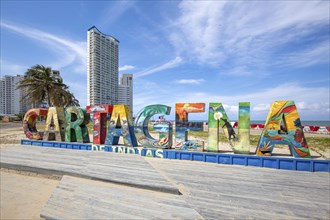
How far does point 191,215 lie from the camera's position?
20.5ft

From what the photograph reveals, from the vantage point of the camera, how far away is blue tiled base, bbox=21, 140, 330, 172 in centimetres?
1057

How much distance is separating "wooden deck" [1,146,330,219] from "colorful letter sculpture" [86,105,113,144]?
3.88 metres

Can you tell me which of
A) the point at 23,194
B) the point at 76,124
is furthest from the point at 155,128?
the point at 23,194

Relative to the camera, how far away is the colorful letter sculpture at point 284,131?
11.2 m

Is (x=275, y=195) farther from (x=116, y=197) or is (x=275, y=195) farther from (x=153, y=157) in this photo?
(x=153, y=157)

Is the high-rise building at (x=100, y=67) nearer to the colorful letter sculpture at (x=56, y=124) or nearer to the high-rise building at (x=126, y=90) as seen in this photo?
the high-rise building at (x=126, y=90)

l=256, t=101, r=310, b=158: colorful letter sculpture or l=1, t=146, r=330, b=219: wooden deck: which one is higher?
l=256, t=101, r=310, b=158: colorful letter sculpture

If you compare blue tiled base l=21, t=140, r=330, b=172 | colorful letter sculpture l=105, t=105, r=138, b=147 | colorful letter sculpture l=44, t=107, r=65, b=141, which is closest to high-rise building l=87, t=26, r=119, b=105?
colorful letter sculpture l=44, t=107, r=65, b=141

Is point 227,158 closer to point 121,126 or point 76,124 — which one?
point 121,126

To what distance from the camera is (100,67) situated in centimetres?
11794

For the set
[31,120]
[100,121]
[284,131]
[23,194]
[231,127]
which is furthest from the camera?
[31,120]

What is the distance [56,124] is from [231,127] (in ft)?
52.7

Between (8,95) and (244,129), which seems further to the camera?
(8,95)

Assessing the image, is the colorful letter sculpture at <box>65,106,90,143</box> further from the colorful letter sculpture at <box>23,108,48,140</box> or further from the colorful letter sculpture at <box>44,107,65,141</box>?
the colorful letter sculpture at <box>23,108,48,140</box>
